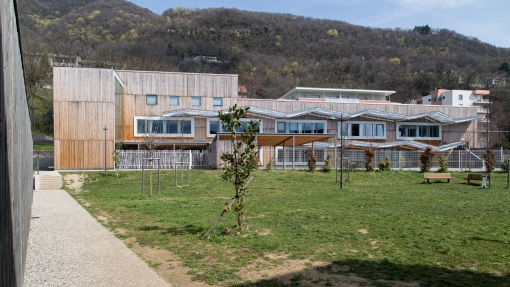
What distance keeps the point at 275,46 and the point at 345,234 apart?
115m

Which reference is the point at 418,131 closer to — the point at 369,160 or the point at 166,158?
the point at 369,160

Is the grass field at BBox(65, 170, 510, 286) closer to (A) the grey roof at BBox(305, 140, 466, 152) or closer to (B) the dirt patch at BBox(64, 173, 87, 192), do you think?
(B) the dirt patch at BBox(64, 173, 87, 192)

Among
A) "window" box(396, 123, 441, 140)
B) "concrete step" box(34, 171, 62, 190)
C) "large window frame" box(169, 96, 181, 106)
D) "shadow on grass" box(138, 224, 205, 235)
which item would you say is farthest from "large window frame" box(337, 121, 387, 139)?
"shadow on grass" box(138, 224, 205, 235)

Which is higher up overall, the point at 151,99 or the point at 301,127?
the point at 151,99

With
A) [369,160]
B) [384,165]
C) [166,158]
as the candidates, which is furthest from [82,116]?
[384,165]

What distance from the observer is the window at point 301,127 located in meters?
41.4

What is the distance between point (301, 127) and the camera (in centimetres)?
4188

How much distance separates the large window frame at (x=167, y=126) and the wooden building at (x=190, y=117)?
0.09 m

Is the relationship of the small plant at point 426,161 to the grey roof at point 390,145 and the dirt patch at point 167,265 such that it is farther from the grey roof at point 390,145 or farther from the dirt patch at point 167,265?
the dirt patch at point 167,265

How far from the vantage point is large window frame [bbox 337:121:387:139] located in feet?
140

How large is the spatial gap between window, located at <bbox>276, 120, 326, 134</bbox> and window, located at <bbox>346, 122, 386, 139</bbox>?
99.9 inches

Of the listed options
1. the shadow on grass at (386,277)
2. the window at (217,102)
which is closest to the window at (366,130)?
the window at (217,102)

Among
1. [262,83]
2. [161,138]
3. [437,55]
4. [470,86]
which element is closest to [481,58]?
[437,55]

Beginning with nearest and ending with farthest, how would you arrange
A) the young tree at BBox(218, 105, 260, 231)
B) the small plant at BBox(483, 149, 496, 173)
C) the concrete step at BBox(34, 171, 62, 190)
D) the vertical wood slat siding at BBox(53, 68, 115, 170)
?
1. the young tree at BBox(218, 105, 260, 231)
2. the concrete step at BBox(34, 171, 62, 190)
3. the small plant at BBox(483, 149, 496, 173)
4. the vertical wood slat siding at BBox(53, 68, 115, 170)
